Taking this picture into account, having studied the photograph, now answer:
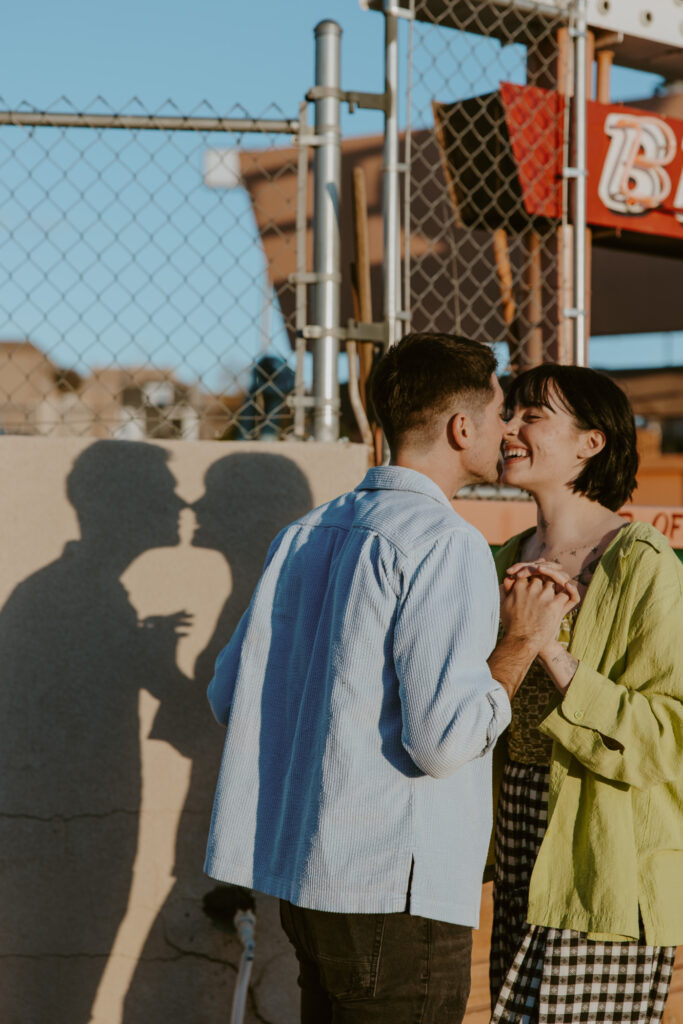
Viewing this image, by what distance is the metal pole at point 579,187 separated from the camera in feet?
10.8

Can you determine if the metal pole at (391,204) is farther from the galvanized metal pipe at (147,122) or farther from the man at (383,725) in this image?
the man at (383,725)

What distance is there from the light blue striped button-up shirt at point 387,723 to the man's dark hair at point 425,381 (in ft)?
0.38

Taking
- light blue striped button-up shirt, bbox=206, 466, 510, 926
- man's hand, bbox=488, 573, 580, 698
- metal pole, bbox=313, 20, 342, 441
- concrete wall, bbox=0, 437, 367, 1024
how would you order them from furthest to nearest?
metal pole, bbox=313, 20, 342, 441
concrete wall, bbox=0, 437, 367, 1024
man's hand, bbox=488, 573, 580, 698
light blue striped button-up shirt, bbox=206, 466, 510, 926

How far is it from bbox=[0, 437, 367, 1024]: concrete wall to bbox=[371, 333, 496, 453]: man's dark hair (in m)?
1.01

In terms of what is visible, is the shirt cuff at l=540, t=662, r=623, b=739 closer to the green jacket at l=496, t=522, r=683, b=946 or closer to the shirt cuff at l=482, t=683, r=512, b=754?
the green jacket at l=496, t=522, r=683, b=946

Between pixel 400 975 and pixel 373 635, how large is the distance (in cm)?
58

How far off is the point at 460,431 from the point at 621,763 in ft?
2.39

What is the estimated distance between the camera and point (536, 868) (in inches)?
77.3

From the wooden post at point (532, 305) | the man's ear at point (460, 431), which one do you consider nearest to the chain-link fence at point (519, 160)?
the wooden post at point (532, 305)

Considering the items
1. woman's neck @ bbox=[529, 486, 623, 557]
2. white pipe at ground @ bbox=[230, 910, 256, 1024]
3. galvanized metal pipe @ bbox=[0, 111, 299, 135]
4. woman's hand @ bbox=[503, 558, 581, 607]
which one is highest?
galvanized metal pipe @ bbox=[0, 111, 299, 135]

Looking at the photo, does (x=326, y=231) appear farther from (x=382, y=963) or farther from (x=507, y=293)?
(x=382, y=963)

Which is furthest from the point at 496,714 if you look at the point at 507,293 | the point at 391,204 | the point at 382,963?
the point at 507,293

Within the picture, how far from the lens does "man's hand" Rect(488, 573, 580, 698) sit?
183 cm

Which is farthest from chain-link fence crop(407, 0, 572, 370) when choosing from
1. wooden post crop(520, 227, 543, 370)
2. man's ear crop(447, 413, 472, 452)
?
man's ear crop(447, 413, 472, 452)
